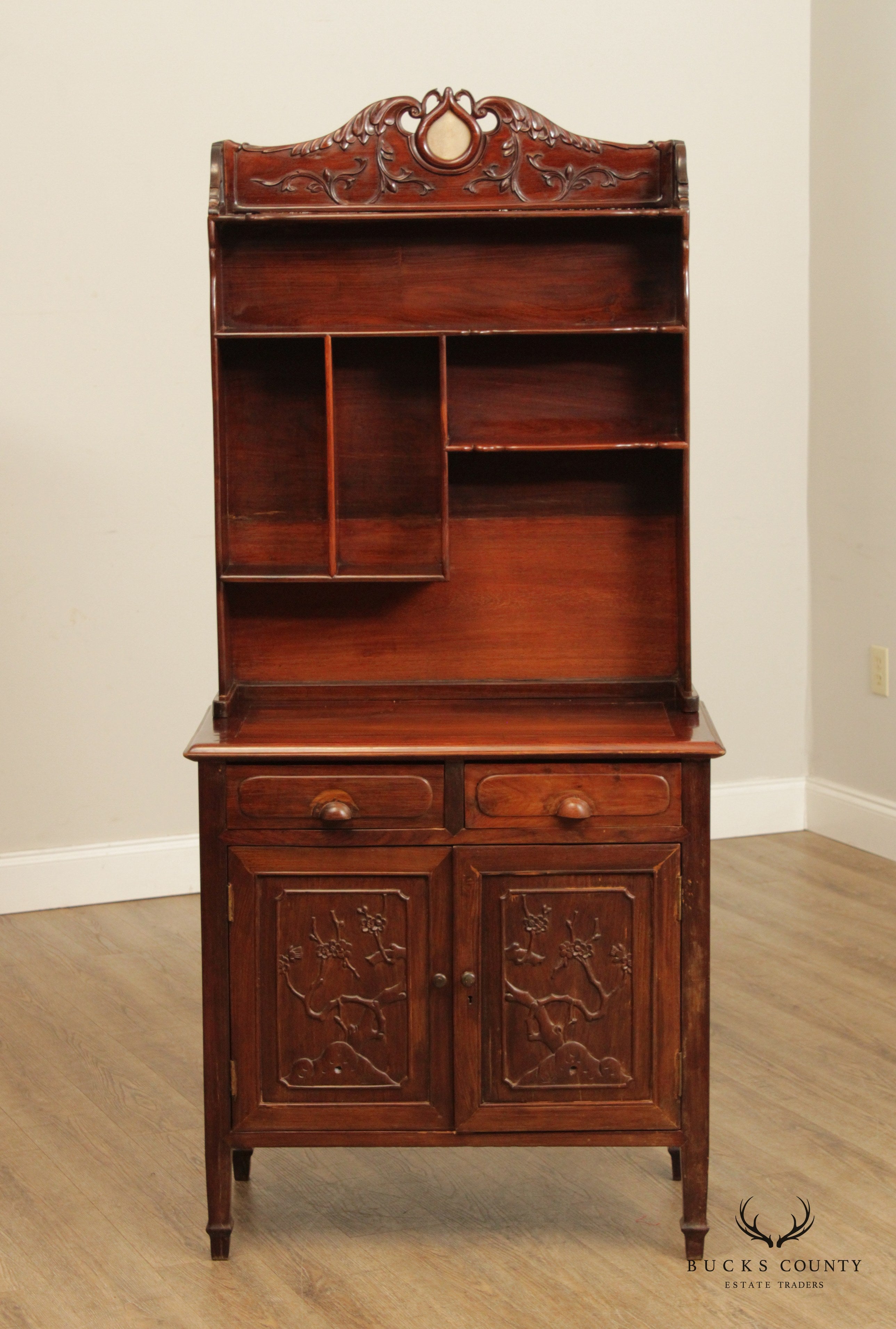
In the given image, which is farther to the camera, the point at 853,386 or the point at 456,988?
the point at 853,386

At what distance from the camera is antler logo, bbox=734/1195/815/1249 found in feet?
8.07

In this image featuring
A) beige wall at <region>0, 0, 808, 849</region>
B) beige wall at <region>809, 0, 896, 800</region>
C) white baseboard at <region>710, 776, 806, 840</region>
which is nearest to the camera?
beige wall at <region>0, 0, 808, 849</region>

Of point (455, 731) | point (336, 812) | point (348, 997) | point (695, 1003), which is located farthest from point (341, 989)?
point (695, 1003)

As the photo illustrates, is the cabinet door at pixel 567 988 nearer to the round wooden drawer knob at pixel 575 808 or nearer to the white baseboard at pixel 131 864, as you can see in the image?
the round wooden drawer knob at pixel 575 808

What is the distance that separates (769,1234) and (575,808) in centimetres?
84

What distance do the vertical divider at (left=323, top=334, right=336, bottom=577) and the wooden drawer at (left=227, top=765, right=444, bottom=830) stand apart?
397 mm

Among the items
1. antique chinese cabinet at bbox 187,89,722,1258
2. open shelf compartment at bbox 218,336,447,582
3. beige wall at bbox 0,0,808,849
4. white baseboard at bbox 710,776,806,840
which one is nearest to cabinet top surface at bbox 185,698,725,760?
antique chinese cabinet at bbox 187,89,722,1258

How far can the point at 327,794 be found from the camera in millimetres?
2330

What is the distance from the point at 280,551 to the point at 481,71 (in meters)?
2.22

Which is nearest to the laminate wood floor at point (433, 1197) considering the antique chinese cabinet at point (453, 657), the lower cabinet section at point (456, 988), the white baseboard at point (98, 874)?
the antique chinese cabinet at point (453, 657)

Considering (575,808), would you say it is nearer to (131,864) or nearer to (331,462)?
(331,462)

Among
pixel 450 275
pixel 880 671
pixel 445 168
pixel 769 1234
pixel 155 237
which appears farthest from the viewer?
pixel 880 671

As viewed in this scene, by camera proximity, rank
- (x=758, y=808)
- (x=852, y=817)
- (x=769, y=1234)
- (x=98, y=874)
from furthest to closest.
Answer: (x=758, y=808)
(x=852, y=817)
(x=98, y=874)
(x=769, y=1234)

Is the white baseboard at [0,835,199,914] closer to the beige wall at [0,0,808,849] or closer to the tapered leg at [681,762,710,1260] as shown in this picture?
the beige wall at [0,0,808,849]
